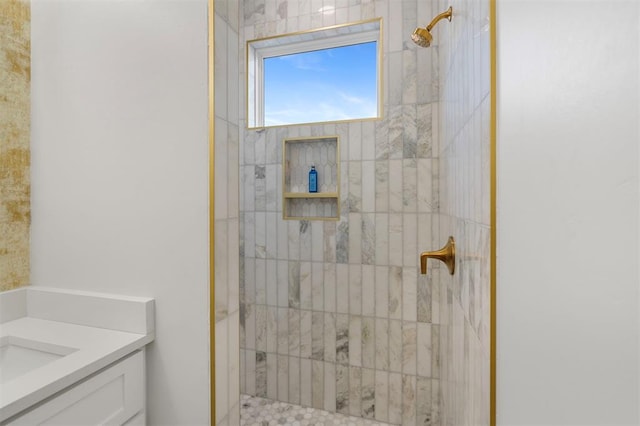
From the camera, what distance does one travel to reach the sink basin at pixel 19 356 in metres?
1.01

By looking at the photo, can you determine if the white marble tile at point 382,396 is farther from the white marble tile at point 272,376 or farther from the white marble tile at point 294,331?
the white marble tile at point 272,376

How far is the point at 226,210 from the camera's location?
1.02m

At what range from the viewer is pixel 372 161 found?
1.85m

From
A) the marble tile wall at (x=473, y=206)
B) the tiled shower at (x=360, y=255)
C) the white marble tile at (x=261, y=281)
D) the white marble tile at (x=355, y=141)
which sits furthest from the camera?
the white marble tile at (x=261, y=281)

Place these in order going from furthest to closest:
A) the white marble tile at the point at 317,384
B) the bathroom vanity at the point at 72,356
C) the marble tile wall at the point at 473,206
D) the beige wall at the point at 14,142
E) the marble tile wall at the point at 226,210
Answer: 1. the white marble tile at the point at 317,384
2. the beige wall at the point at 14,142
3. the marble tile wall at the point at 226,210
4. the bathroom vanity at the point at 72,356
5. the marble tile wall at the point at 473,206

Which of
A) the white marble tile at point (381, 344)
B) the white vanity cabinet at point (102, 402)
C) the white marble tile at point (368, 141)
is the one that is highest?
the white marble tile at point (368, 141)

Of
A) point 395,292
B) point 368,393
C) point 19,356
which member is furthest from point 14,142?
point 368,393

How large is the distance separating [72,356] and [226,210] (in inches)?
21.7

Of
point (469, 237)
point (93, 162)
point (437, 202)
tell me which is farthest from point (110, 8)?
point (437, 202)

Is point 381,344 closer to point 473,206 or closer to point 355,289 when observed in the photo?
point 355,289

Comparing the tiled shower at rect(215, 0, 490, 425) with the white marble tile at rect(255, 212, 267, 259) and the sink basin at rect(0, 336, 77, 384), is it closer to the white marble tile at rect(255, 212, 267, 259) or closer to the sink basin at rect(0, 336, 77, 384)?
the white marble tile at rect(255, 212, 267, 259)

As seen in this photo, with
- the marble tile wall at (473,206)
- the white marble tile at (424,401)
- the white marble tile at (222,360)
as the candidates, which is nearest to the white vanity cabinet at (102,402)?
the white marble tile at (222,360)

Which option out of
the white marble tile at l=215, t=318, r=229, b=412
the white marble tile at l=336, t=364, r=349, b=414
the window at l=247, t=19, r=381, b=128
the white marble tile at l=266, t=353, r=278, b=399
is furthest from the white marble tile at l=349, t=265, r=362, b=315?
the white marble tile at l=215, t=318, r=229, b=412

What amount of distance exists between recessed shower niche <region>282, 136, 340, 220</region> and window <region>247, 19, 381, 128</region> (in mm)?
179
